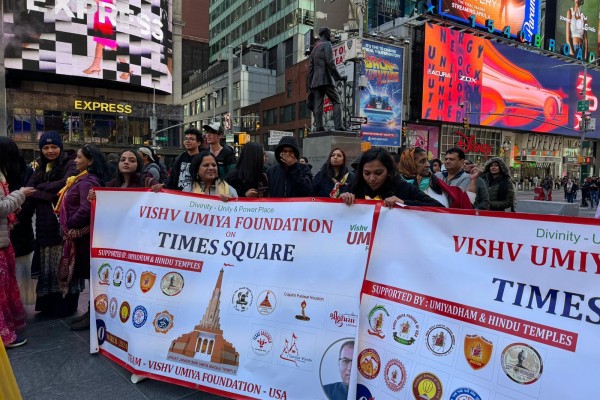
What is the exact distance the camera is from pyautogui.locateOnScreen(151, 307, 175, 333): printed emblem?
2924 millimetres

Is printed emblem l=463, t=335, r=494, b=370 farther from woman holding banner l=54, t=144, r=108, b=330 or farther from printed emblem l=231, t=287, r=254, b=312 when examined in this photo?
woman holding banner l=54, t=144, r=108, b=330

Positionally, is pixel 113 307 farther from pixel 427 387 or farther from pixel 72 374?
pixel 427 387

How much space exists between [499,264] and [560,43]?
199 feet

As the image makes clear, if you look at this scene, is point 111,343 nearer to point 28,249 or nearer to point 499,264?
point 28,249

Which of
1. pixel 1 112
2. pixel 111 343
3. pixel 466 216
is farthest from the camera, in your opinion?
pixel 1 112

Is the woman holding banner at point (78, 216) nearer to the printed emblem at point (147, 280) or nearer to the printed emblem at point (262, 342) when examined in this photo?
the printed emblem at point (147, 280)

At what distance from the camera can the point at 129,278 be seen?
3.20 meters

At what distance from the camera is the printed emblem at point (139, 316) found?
9.93 ft

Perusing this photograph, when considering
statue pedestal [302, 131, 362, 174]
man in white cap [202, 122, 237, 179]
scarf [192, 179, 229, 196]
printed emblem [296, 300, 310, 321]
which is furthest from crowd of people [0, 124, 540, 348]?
statue pedestal [302, 131, 362, 174]

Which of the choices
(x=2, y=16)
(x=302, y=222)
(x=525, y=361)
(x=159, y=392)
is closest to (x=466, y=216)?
(x=525, y=361)

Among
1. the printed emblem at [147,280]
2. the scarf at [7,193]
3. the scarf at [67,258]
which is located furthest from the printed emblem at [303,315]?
the scarf at [7,193]

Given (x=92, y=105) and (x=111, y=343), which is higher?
(x=92, y=105)

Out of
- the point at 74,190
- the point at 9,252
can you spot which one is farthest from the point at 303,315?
the point at 9,252

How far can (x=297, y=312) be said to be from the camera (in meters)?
2.56
